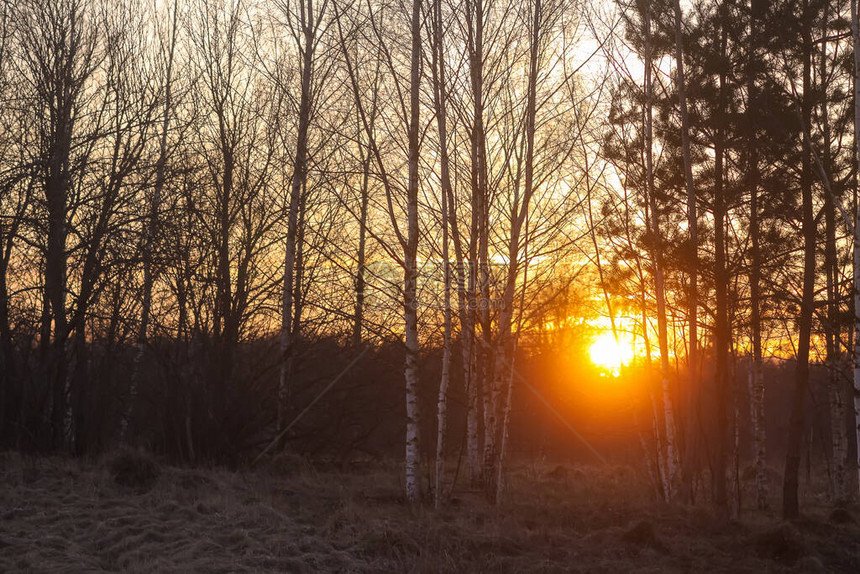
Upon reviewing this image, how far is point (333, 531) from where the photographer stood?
8102 mm

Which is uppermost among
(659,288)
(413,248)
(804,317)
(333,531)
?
(413,248)

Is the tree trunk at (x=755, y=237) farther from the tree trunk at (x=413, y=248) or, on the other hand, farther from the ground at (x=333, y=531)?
the tree trunk at (x=413, y=248)

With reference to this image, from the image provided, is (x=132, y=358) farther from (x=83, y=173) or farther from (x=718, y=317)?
(x=718, y=317)

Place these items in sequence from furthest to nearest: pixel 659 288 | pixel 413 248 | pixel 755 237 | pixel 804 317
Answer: pixel 659 288 → pixel 755 237 → pixel 804 317 → pixel 413 248

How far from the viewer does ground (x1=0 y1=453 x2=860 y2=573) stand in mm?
6930

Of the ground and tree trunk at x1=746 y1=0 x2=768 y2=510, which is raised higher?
tree trunk at x1=746 y1=0 x2=768 y2=510

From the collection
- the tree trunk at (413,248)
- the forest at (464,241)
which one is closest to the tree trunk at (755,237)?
the forest at (464,241)

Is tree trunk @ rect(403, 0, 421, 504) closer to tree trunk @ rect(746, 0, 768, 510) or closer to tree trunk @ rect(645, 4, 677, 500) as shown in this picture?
tree trunk @ rect(645, 4, 677, 500)

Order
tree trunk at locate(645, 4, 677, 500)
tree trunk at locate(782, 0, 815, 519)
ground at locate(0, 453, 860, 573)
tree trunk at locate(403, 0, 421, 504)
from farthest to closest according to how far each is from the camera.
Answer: tree trunk at locate(645, 4, 677, 500) < tree trunk at locate(782, 0, 815, 519) < tree trunk at locate(403, 0, 421, 504) < ground at locate(0, 453, 860, 573)

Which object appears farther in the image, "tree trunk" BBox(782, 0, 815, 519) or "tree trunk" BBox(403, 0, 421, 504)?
"tree trunk" BBox(782, 0, 815, 519)

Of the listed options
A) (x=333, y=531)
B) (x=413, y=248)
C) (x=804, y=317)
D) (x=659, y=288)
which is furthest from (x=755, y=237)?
(x=333, y=531)

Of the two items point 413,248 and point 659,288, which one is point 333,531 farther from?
point 659,288

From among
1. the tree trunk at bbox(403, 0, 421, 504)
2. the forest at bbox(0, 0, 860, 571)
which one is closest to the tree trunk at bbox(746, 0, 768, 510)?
the forest at bbox(0, 0, 860, 571)

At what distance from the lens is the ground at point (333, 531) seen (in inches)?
273
